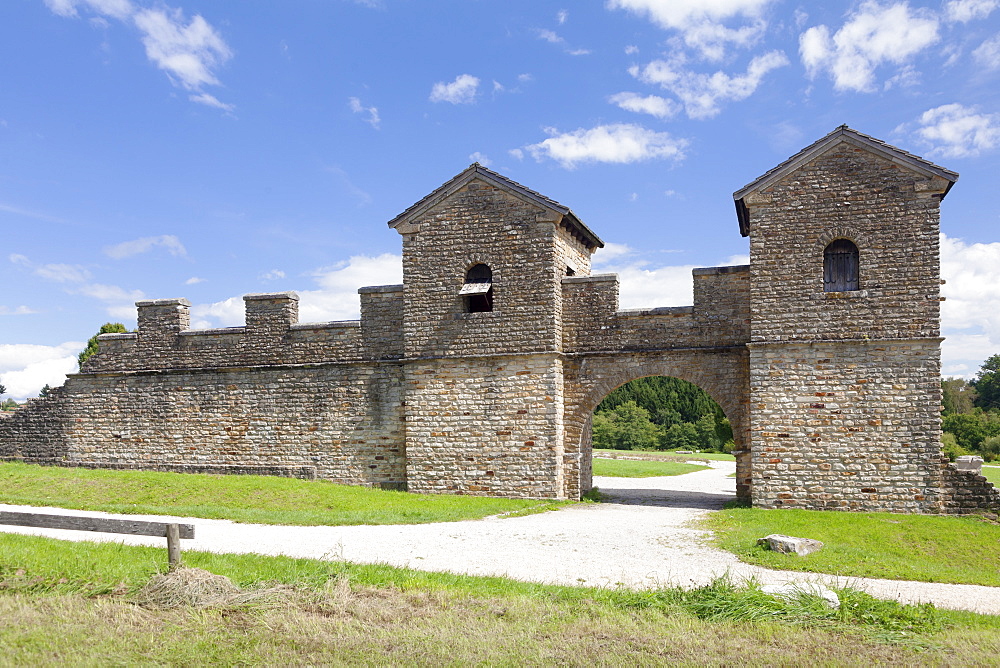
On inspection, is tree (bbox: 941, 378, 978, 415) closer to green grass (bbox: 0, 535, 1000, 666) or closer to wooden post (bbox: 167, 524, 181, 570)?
green grass (bbox: 0, 535, 1000, 666)

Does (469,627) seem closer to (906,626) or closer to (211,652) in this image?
(211,652)

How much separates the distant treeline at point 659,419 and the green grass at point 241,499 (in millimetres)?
27507

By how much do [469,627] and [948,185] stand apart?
13825 mm

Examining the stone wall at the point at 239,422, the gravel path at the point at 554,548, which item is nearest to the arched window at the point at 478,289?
the stone wall at the point at 239,422

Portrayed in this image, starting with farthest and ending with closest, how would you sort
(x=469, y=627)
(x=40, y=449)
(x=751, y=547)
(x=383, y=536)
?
1. (x=40, y=449)
2. (x=383, y=536)
3. (x=751, y=547)
4. (x=469, y=627)

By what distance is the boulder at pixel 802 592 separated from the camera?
25.7 feet

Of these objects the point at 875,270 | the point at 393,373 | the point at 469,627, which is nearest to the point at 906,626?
the point at 469,627

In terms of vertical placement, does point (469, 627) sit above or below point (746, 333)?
below

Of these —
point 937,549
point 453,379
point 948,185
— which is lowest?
point 937,549

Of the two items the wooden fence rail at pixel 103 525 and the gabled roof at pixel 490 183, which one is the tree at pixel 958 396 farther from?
the wooden fence rail at pixel 103 525

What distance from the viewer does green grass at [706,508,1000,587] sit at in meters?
10.5

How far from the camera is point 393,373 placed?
19.2 meters

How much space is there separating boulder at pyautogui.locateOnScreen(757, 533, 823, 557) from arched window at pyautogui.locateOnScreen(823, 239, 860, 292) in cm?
660

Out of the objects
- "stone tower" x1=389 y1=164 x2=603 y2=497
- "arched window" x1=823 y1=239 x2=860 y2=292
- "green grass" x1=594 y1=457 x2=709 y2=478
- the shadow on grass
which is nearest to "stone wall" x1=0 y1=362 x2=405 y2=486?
"stone tower" x1=389 y1=164 x2=603 y2=497
